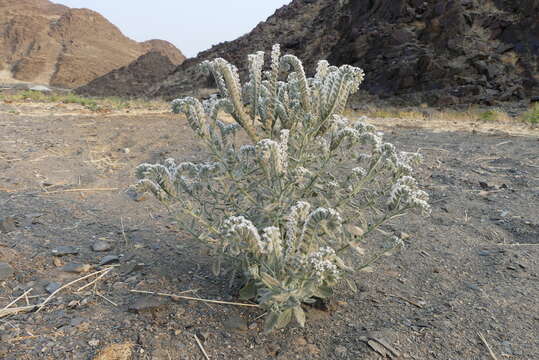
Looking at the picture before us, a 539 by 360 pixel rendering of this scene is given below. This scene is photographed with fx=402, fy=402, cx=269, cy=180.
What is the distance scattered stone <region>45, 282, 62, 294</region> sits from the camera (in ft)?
5.72

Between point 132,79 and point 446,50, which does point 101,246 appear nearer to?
point 446,50

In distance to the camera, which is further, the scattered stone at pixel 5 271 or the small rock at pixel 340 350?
the scattered stone at pixel 5 271

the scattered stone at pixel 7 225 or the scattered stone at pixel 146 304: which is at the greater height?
the scattered stone at pixel 7 225

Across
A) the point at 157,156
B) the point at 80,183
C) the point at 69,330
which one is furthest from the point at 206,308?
the point at 157,156

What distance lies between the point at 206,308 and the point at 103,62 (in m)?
51.9

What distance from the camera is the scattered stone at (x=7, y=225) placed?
2.30 m

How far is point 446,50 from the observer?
48.3 feet

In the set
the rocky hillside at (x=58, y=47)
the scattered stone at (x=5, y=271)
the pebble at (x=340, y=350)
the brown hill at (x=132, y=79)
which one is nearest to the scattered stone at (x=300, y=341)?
the pebble at (x=340, y=350)

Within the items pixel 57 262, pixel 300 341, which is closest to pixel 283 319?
pixel 300 341

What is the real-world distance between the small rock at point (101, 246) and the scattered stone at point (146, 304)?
62cm

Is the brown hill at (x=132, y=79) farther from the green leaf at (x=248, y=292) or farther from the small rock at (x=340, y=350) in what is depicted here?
the small rock at (x=340, y=350)

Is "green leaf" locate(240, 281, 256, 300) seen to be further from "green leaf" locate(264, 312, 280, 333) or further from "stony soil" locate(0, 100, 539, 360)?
"green leaf" locate(264, 312, 280, 333)

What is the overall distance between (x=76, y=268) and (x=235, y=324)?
880mm

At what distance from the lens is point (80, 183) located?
3.47m
